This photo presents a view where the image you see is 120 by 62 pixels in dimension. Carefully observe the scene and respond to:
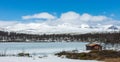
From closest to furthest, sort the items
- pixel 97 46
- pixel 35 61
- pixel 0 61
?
pixel 0 61 < pixel 35 61 < pixel 97 46

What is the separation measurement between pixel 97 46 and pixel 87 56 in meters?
29.6

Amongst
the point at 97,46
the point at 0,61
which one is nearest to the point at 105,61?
the point at 0,61

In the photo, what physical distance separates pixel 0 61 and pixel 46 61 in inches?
248

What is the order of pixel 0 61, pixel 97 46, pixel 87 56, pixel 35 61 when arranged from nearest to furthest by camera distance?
pixel 0 61 < pixel 35 61 < pixel 87 56 < pixel 97 46

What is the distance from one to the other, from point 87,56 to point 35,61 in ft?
44.2

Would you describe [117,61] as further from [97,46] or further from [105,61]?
[97,46]

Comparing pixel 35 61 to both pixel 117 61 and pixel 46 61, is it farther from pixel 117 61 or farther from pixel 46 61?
pixel 117 61

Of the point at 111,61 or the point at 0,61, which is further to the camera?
Result: the point at 111,61

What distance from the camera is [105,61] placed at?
1684 inches

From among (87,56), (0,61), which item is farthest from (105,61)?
(0,61)

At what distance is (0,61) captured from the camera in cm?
3772

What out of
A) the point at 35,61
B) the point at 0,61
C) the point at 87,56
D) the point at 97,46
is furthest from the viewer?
the point at 97,46

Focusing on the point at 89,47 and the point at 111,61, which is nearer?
the point at 111,61

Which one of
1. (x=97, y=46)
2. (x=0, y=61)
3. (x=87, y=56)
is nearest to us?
(x=0, y=61)
